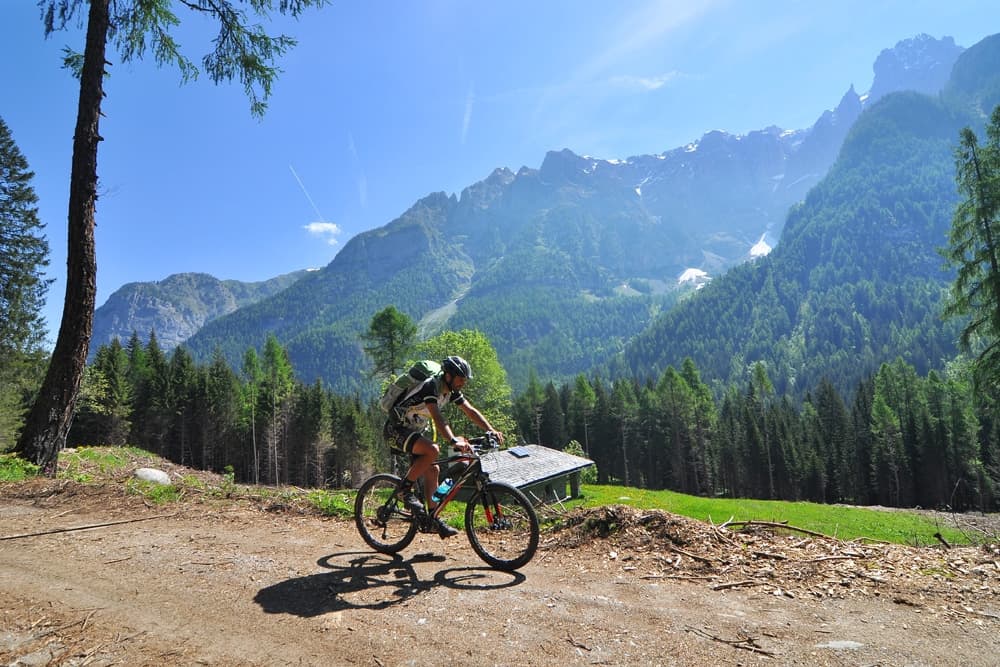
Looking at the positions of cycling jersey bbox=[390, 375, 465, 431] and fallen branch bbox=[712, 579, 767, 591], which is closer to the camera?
fallen branch bbox=[712, 579, 767, 591]

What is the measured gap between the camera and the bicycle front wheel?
20.1 feet

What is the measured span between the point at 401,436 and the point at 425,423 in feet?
1.17

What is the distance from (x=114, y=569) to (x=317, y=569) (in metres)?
2.31

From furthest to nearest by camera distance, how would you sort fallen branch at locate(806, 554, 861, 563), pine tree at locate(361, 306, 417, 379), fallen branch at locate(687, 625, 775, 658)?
pine tree at locate(361, 306, 417, 379) → fallen branch at locate(806, 554, 861, 563) → fallen branch at locate(687, 625, 775, 658)

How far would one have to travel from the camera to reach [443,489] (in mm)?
6633

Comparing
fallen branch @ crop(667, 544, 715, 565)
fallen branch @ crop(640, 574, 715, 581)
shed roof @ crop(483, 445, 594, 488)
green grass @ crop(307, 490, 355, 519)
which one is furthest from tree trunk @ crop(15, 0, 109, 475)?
shed roof @ crop(483, 445, 594, 488)

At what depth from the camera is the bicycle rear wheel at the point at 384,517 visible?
680 cm

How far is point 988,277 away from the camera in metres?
18.8

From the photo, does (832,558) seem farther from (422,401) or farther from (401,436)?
(401,436)

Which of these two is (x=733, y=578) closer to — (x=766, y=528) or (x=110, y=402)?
(x=766, y=528)

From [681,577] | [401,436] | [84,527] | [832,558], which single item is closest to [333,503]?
[401,436]

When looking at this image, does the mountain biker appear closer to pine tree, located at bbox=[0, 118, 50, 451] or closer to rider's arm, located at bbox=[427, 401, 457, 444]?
rider's arm, located at bbox=[427, 401, 457, 444]

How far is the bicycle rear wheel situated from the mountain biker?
24 centimetres

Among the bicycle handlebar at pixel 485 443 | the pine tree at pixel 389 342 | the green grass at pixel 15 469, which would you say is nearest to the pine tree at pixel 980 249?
the bicycle handlebar at pixel 485 443
